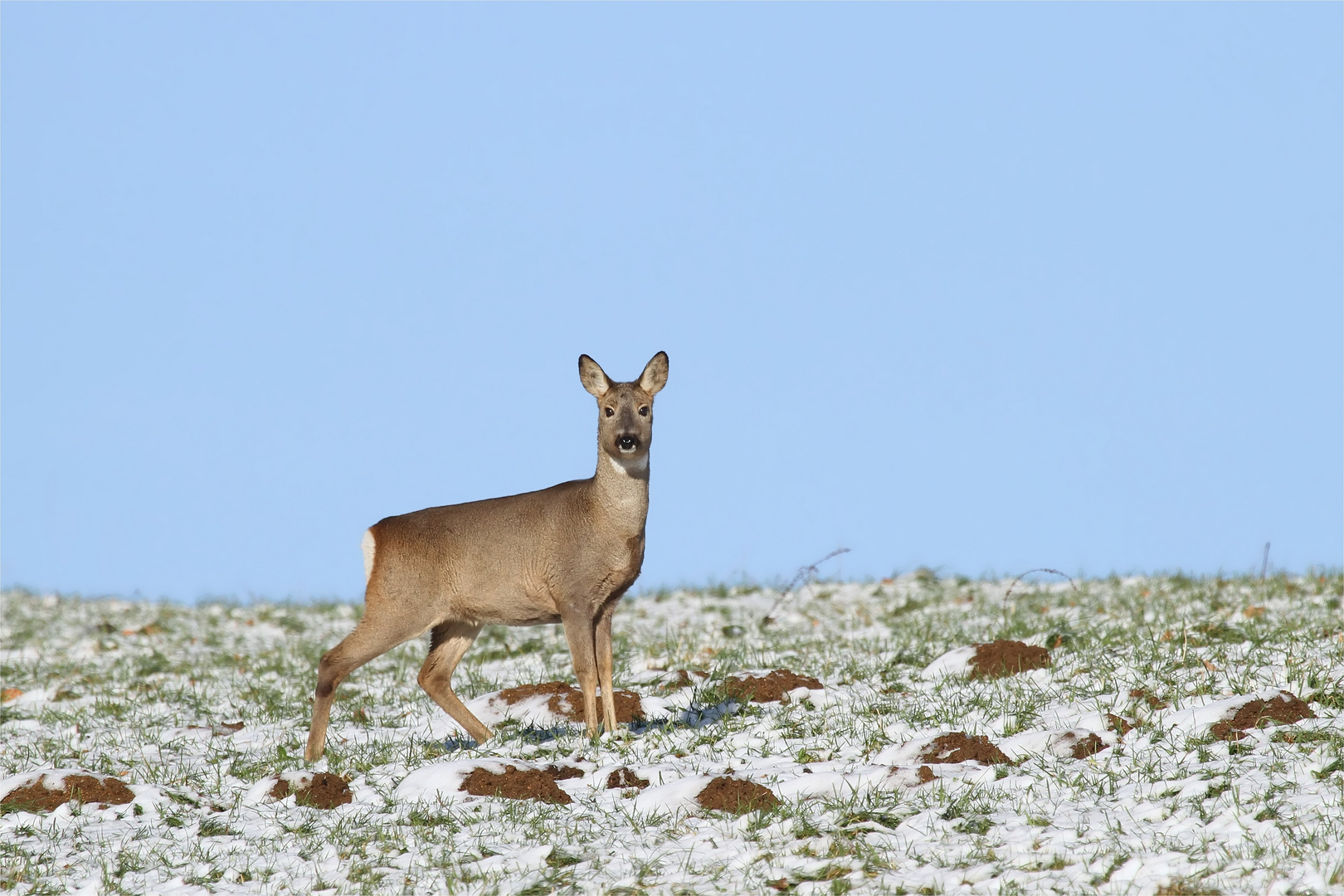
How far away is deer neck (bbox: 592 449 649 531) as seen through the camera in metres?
9.02

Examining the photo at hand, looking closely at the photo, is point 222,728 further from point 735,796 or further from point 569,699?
point 735,796

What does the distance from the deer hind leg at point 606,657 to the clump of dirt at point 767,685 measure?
0.86m

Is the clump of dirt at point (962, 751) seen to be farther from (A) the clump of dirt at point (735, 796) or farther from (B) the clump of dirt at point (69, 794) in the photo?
(B) the clump of dirt at point (69, 794)

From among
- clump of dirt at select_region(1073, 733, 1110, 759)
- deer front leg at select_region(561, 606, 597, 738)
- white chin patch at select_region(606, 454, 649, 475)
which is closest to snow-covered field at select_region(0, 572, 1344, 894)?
clump of dirt at select_region(1073, 733, 1110, 759)

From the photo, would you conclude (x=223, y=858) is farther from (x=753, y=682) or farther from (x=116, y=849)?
(x=753, y=682)

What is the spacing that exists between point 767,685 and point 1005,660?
5.83 ft

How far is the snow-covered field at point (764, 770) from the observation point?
580 cm

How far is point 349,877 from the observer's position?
6.03 metres

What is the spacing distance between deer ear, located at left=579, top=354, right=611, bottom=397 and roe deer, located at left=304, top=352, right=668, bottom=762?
15 millimetres

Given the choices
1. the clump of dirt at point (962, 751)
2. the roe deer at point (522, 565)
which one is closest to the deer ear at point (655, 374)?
the roe deer at point (522, 565)

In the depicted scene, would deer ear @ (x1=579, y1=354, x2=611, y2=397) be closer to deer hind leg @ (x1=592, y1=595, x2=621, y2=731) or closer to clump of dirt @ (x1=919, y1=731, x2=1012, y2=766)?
deer hind leg @ (x1=592, y1=595, x2=621, y2=731)

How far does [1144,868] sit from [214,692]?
27.6 ft

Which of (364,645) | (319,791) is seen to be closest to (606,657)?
(364,645)

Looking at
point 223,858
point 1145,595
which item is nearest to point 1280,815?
point 223,858
